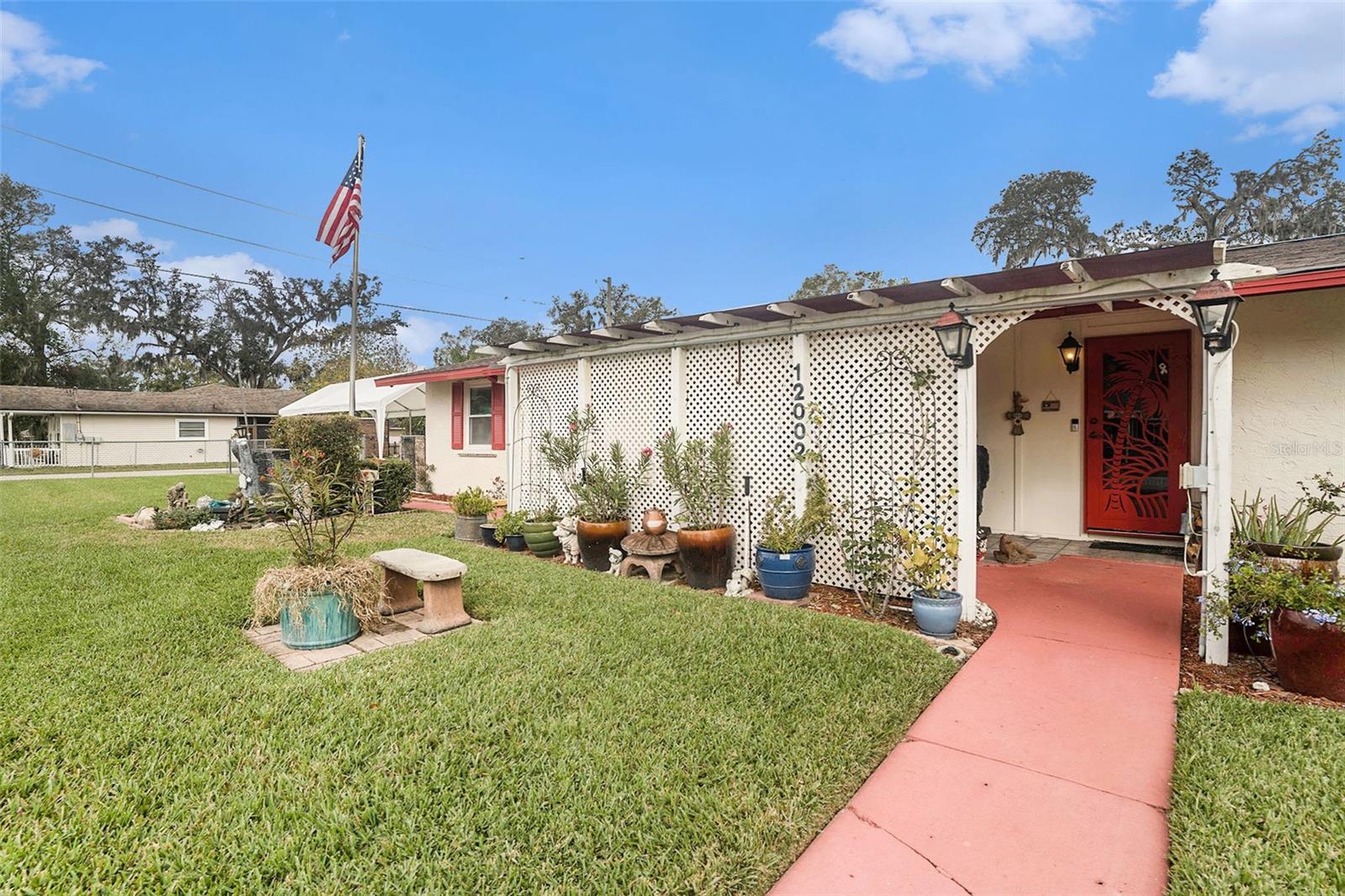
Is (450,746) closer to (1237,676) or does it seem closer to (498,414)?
(1237,676)

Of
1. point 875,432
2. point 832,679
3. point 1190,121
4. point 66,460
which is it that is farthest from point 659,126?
point 66,460

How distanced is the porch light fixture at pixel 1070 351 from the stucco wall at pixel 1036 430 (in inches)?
3.7

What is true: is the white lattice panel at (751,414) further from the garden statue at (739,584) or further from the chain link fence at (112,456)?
the chain link fence at (112,456)

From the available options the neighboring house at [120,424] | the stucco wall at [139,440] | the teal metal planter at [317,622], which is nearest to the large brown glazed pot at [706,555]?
the teal metal planter at [317,622]

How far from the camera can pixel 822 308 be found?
5.26 meters

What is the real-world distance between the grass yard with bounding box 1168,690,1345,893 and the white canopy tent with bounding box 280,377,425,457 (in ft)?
42.7

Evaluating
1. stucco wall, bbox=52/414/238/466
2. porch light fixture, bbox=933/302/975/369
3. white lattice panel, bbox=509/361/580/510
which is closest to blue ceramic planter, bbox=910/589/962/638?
porch light fixture, bbox=933/302/975/369

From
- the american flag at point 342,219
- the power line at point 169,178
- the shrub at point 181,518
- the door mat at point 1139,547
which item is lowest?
the door mat at point 1139,547

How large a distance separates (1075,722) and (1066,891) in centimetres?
135

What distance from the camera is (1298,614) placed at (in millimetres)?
3227

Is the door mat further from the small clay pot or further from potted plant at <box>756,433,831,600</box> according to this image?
the small clay pot

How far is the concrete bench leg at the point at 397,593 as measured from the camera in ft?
15.6

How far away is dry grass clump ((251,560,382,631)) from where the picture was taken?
397 centimetres

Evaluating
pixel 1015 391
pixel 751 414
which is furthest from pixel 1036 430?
pixel 751 414
